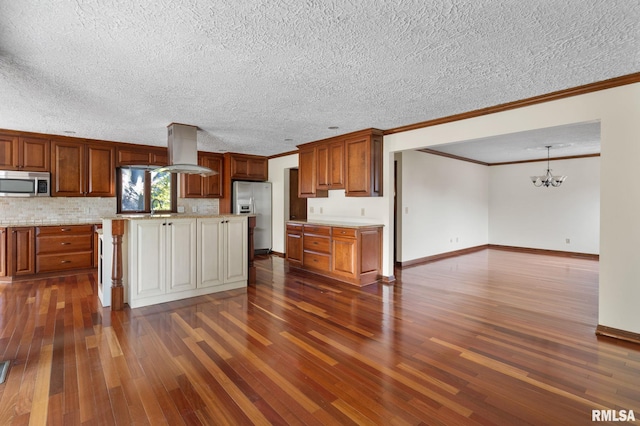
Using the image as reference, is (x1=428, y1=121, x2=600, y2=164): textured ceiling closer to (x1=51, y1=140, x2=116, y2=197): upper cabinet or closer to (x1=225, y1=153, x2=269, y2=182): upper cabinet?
(x1=225, y1=153, x2=269, y2=182): upper cabinet

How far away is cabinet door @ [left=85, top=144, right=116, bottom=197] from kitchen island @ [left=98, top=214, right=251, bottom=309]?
236 centimetres

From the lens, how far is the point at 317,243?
5.14m

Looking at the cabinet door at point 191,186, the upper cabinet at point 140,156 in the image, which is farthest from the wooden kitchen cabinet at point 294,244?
the upper cabinet at point 140,156

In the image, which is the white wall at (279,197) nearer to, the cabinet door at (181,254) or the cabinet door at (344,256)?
the cabinet door at (344,256)

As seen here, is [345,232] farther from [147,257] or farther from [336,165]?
[147,257]

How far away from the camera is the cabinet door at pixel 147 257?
3.49 metres

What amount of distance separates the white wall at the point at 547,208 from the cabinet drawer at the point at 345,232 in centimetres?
549

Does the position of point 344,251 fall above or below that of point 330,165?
below

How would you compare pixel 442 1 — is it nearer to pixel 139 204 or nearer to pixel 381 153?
pixel 381 153

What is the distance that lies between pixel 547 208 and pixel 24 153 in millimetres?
10215

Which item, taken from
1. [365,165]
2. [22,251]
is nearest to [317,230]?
[365,165]

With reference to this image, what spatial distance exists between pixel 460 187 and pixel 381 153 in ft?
11.1

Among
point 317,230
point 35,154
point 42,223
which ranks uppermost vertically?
point 35,154

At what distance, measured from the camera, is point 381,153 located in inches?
189
